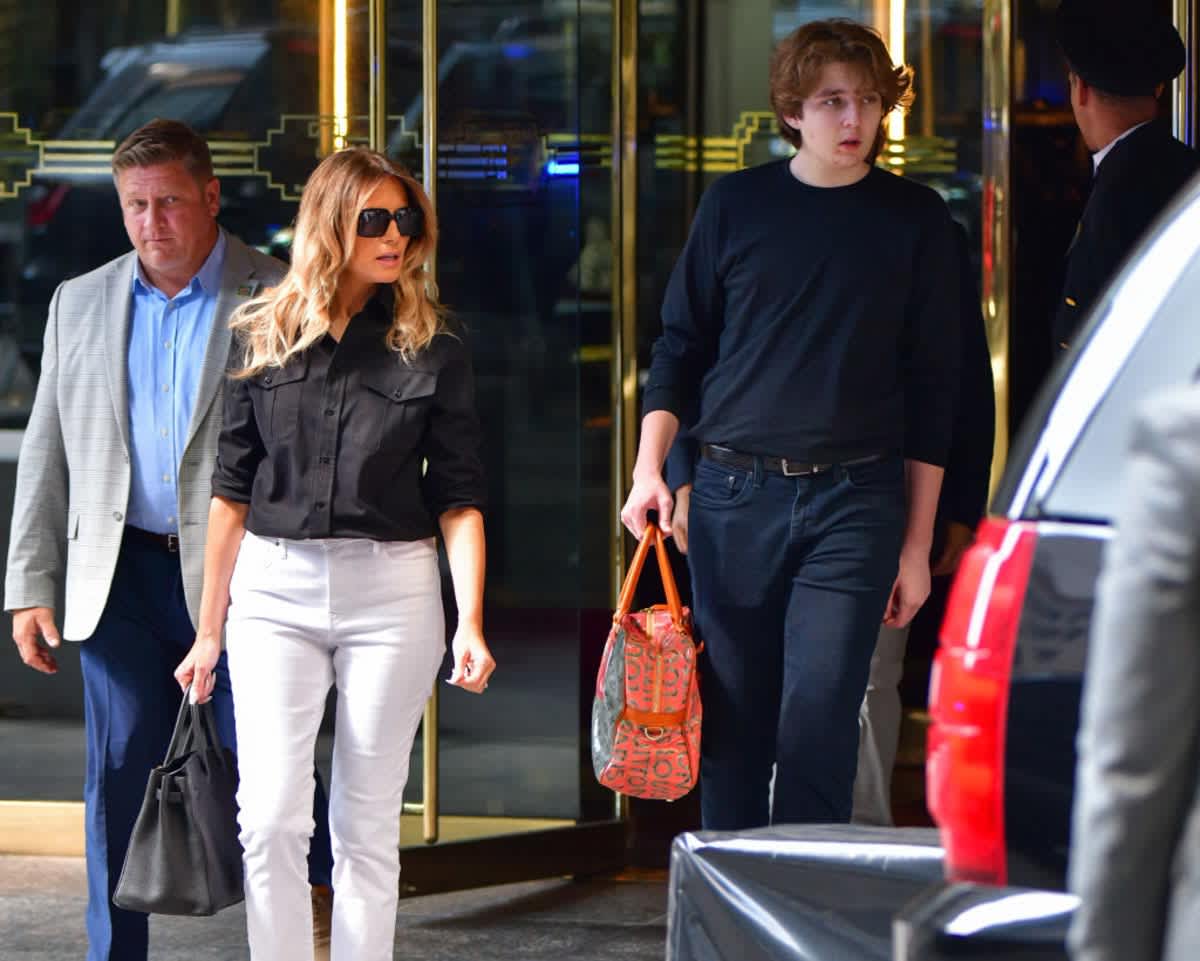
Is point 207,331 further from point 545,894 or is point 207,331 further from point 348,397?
point 545,894

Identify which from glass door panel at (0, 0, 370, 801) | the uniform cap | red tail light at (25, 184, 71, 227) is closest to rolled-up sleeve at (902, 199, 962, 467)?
the uniform cap

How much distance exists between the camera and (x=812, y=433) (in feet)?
12.6

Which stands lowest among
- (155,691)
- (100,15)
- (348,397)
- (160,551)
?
(155,691)

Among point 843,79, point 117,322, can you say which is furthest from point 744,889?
point 117,322

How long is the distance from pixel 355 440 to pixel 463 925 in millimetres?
1812

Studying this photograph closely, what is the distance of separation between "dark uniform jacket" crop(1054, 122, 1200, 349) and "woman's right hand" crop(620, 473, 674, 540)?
1.07m

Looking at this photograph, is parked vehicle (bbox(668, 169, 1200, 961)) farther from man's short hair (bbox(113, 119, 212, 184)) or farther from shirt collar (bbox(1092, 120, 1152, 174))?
man's short hair (bbox(113, 119, 212, 184))

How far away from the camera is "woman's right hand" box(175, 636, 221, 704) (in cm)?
401

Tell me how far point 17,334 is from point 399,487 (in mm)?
2436

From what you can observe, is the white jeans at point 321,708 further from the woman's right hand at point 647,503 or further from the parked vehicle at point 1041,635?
the parked vehicle at point 1041,635

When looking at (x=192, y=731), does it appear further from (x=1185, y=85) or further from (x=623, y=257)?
(x=1185, y=85)

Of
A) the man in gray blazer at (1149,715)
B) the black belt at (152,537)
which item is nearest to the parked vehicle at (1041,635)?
the man in gray blazer at (1149,715)

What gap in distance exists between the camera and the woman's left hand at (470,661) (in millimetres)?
3877

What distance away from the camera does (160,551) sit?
14.2 feet
